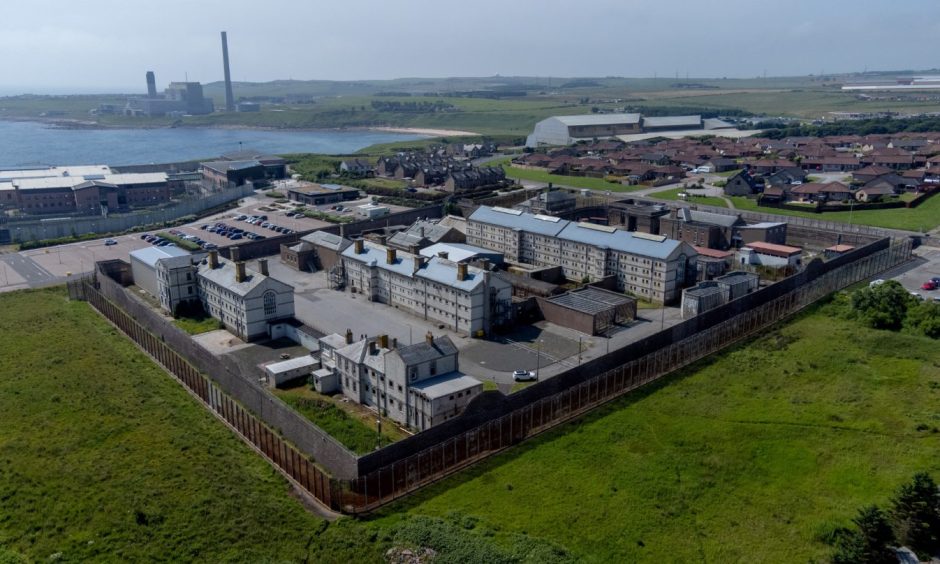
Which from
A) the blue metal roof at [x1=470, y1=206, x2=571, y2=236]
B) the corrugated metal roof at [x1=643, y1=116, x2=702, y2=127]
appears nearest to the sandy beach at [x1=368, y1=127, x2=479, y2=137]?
the corrugated metal roof at [x1=643, y1=116, x2=702, y2=127]

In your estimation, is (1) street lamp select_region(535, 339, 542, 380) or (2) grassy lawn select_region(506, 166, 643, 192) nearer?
(1) street lamp select_region(535, 339, 542, 380)

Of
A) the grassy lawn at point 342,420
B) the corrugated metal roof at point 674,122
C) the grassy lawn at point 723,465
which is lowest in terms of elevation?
the grassy lawn at point 723,465

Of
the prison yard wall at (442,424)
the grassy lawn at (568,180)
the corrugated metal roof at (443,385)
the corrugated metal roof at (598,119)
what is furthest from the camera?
the corrugated metal roof at (598,119)

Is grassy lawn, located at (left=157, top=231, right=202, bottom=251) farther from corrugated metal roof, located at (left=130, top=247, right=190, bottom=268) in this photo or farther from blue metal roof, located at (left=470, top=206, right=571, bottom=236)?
blue metal roof, located at (left=470, top=206, right=571, bottom=236)

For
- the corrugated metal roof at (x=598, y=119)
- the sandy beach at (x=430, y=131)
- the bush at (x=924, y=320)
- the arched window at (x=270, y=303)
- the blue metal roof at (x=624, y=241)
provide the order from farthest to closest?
1. the sandy beach at (x=430, y=131)
2. the corrugated metal roof at (x=598, y=119)
3. the blue metal roof at (x=624, y=241)
4. the arched window at (x=270, y=303)
5. the bush at (x=924, y=320)

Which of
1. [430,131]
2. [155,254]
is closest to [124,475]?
[155,254]

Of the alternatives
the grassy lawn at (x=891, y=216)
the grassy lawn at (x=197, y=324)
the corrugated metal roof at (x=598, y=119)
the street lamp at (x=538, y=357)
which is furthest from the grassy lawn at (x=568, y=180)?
the grassy lawn at (x=197, y=324)

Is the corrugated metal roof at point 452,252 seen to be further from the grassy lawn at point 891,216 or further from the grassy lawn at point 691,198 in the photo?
the grassy lawn at point 891,216

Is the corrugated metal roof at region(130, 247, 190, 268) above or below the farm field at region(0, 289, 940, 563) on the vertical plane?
above
